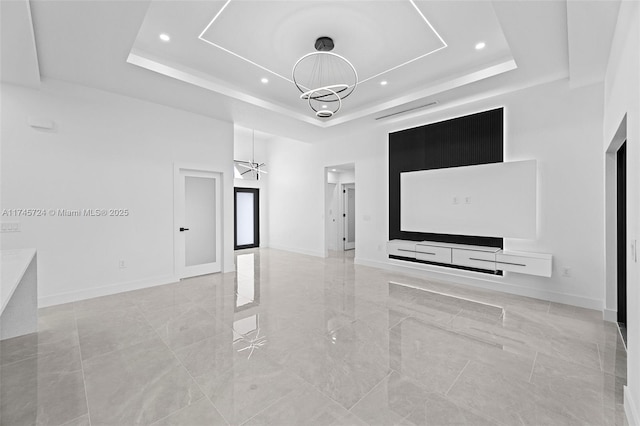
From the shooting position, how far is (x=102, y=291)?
165 inches

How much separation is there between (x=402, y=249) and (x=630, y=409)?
3714 mm

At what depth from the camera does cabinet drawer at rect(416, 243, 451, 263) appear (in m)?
4.79

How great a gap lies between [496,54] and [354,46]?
6.10 feet

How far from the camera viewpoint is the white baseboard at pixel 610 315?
3324 millimetres

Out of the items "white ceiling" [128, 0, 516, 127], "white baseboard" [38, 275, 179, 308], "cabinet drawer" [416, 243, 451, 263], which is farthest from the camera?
"cabinet drawer" [416, 243, 451, 263]

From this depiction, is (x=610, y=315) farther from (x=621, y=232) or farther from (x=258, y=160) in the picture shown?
(x=258, y=160)

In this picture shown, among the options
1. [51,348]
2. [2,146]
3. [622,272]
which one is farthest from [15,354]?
[622,272]

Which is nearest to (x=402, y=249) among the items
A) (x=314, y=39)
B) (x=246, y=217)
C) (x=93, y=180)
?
(x=314, y=39)

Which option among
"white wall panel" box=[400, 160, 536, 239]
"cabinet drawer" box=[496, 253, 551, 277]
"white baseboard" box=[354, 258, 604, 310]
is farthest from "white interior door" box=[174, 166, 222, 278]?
"cabinet drawer" box=[496, 253, 551, 277]

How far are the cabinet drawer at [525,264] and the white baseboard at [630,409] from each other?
2.23 metres

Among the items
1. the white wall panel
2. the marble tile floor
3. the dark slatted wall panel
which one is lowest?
the marble tile floor

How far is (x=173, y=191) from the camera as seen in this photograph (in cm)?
497

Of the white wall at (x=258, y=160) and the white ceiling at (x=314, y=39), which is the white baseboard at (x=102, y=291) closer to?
the white ceiling at (x=314, y=39)

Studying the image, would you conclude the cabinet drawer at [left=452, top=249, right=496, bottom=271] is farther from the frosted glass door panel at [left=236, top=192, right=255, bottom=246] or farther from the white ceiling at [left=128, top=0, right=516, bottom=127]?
the frosted glass door panel at [left=236, top=192, right=255, bottom=246]
